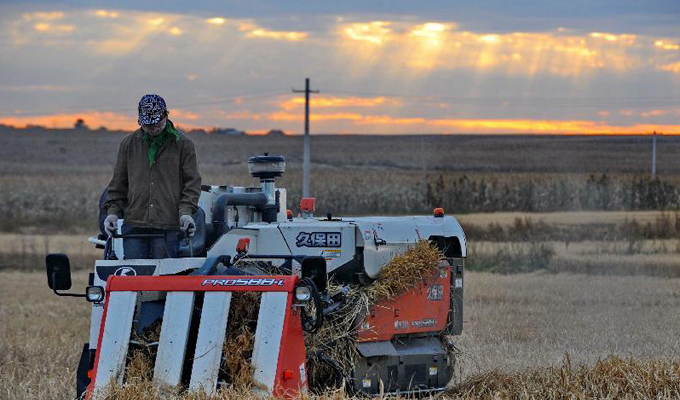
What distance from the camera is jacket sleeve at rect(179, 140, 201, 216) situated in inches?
360

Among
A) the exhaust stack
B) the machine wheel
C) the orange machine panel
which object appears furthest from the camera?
the exhaust stack

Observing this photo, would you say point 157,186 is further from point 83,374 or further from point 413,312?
point 413,312

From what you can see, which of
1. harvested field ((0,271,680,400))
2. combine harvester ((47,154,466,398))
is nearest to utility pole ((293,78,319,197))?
harvested field ((0,271,680,400))

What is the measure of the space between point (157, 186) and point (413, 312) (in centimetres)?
261

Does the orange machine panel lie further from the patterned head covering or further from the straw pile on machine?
the patterned head covering

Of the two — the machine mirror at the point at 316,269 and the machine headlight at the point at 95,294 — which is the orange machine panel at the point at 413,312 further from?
the machine headlight at the point at 95,294

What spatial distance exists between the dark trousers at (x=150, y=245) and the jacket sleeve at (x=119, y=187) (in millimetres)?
189

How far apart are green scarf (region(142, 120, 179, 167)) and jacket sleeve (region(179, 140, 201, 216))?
0.13 meters

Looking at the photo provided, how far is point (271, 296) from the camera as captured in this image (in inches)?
325

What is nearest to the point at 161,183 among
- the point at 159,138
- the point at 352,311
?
the point at 159,138

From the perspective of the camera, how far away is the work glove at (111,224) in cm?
919

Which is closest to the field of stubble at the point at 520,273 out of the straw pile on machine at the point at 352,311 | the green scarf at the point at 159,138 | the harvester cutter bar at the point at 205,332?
the harvester cutter bar at the point at 205,332

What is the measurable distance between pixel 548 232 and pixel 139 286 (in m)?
24.5

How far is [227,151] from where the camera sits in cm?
9088
